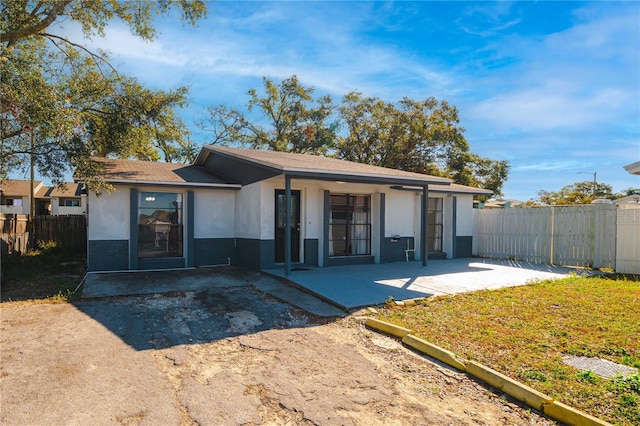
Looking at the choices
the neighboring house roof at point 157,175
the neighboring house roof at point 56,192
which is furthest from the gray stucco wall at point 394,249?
the neighboring house roof at point 56,192

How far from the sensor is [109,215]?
382 inches

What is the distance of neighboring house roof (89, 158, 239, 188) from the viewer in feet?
31.9

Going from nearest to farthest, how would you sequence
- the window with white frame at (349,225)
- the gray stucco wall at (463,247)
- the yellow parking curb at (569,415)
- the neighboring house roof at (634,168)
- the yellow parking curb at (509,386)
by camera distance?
the yellow parking curb at (569,415)
the yellow parking curb at (509,386)
the neighboring house roof at (634,168)
the window with white frame at (349,225)
the gray stucco wall at (463,247)

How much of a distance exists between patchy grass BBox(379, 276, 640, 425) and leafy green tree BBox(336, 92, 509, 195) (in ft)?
59.0

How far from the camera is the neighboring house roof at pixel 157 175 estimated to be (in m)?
9.73

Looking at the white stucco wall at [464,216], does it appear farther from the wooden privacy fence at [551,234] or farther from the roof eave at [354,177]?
the roof eave at [354,177]

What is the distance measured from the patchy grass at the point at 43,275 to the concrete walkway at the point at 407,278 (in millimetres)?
4617

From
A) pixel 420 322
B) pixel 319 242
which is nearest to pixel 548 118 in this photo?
pixel 319 242

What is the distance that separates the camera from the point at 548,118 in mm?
14234

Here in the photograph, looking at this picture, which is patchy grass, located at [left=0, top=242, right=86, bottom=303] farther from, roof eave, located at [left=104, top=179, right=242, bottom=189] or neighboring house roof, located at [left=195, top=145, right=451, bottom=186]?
neighboring house roof, located at [left=195, top=145, right=451, bottom=186]

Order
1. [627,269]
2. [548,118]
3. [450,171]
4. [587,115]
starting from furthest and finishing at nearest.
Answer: [450,171], [548,118], [587,115], [627,269]

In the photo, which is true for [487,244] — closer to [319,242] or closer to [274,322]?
[319,242]

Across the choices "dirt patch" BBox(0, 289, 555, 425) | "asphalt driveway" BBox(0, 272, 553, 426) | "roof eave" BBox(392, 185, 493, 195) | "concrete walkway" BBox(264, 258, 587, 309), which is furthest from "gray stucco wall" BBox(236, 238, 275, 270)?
"roof eave" BBox(392, 185, 493, 195)

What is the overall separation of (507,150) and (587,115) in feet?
53.8
